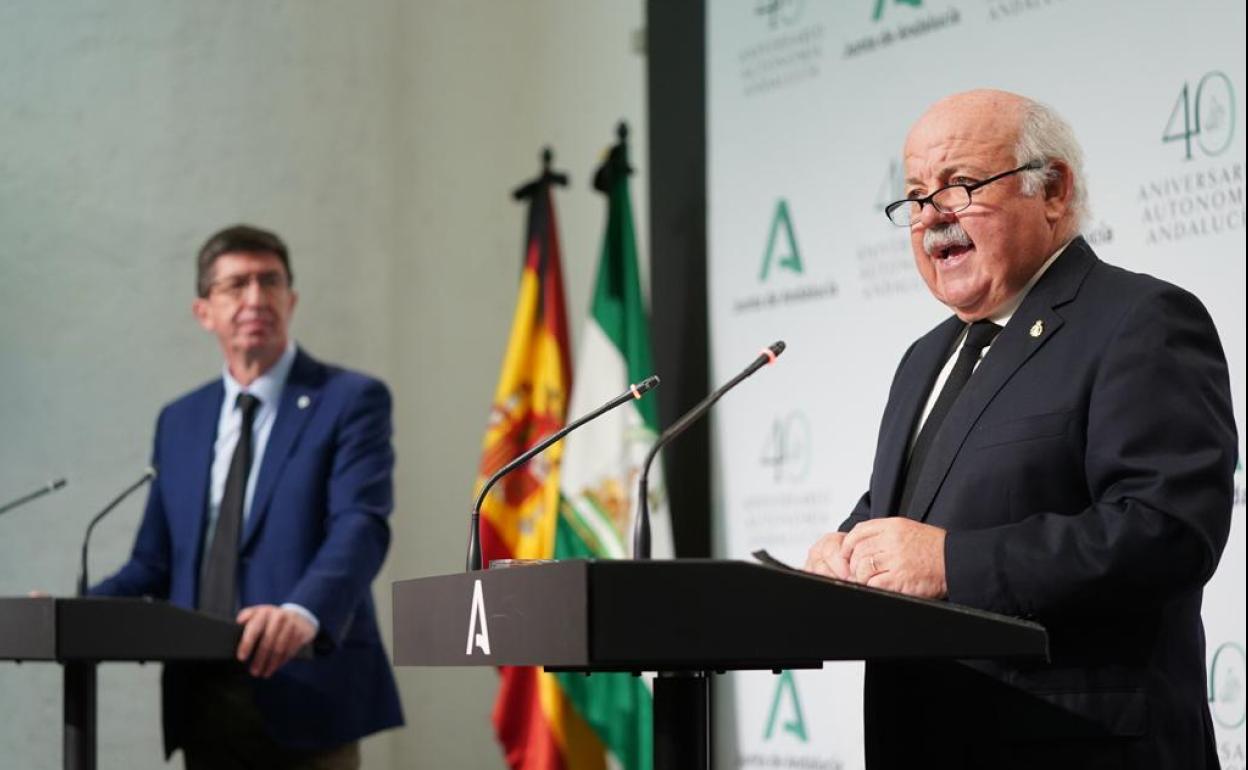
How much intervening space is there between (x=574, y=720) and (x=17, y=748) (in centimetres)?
181

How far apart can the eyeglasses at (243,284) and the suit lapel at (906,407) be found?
7.60ft

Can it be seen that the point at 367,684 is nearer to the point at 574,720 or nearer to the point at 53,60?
the point at 574,720

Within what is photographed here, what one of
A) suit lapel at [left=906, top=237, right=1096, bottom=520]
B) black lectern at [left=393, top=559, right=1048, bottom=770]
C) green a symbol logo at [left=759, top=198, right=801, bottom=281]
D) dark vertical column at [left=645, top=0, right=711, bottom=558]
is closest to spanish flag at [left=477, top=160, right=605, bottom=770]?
dark vertical column at [left=645, top=0, right=711, bottom=558]

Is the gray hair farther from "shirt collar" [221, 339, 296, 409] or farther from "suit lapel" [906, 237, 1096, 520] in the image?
"shirt collar" [221, 339, 296, 409]

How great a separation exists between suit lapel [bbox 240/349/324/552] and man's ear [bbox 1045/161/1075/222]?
2.37 metres

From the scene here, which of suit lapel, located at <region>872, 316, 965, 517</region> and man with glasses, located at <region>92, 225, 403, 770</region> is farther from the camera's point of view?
man with glasses, located at <region>92, 225, 403, 770</region>

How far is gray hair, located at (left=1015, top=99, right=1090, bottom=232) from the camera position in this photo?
93.5 inches

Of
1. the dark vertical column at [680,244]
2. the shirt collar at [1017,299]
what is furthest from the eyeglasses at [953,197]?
the dark vertical column at [680,244]

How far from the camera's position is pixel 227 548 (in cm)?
412

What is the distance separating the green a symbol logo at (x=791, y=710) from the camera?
4.90 metres

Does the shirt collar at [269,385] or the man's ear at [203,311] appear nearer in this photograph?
the shirt collar at [269,385]

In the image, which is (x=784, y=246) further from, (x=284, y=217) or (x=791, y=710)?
(x=284, y=217)

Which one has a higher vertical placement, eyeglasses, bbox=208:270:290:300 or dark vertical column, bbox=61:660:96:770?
eyeglasses, bbox=208:270:290:300

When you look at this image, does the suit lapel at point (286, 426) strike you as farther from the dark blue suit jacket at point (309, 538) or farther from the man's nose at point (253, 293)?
the man's nose at point (253, 293)
